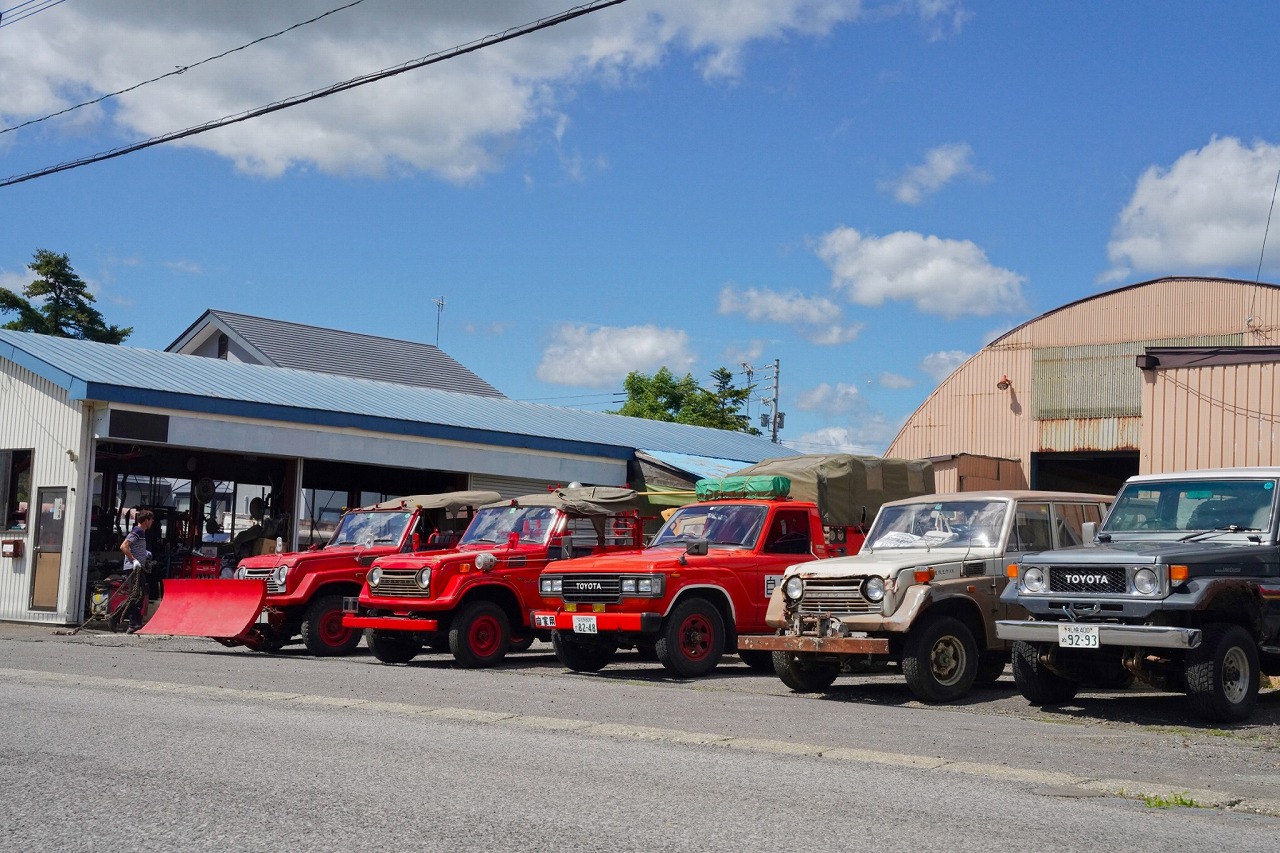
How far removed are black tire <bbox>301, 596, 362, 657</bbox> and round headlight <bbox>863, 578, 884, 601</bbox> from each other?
8.22 meters

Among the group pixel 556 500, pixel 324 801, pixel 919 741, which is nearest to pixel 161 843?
pixel 324 801

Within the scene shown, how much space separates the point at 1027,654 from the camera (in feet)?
35.6

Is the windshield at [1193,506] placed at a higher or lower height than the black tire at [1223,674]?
higher

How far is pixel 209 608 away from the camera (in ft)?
56.0

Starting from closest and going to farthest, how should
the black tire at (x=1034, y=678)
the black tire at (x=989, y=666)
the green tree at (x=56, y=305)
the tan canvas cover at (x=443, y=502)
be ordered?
the black tire at (x=1034, y=678) < the black tire at (x=989, y=666) < the tan canvas cover at (x=443, y=502) < the green tree at (x=56, y=305)

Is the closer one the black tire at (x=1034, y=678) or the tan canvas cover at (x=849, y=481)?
the black tire at (x=1034, y=678)

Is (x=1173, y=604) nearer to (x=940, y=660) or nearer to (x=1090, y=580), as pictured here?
(x=1090, y=580)

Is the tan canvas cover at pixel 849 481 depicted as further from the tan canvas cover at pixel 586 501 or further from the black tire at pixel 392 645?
the black tire at pixel 392 645

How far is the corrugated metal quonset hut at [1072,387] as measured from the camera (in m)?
24.9

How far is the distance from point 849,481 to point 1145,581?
7796 millimetres

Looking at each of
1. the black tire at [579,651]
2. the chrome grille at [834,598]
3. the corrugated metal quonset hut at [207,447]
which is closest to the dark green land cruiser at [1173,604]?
the chrome grille at [834,598]

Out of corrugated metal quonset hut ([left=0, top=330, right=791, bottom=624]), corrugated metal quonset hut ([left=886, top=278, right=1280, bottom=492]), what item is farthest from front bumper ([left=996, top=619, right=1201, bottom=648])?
corrugated metal quonset hut ([left=886, top=278, right=1280, bottom=492])

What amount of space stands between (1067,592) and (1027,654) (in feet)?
2.40

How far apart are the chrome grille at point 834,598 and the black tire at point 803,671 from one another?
54 centimetres
